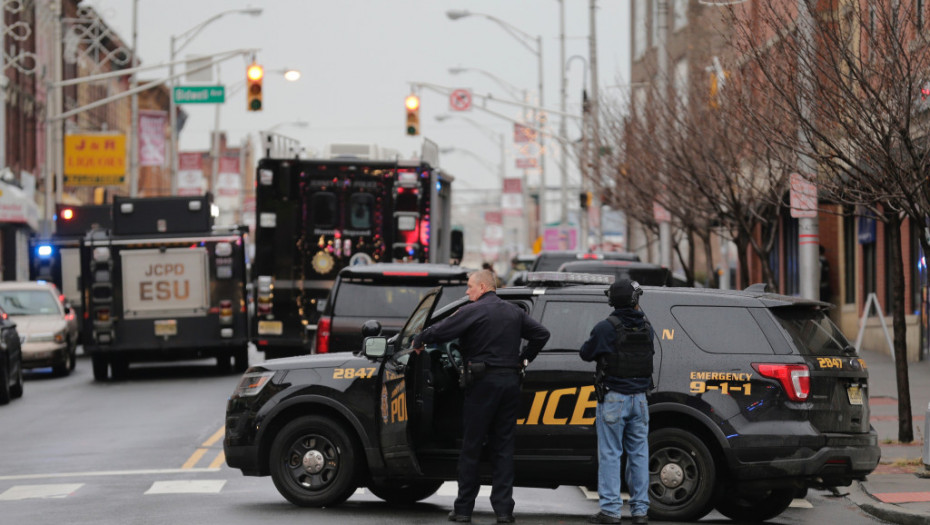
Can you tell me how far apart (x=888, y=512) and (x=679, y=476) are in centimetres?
182

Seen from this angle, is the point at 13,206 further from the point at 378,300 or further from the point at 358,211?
the point at 378,300

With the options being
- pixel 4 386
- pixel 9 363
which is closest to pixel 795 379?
pixel 4 386

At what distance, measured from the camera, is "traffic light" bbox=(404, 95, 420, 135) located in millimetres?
39438

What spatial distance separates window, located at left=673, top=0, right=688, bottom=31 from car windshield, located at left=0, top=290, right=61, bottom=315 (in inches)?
781

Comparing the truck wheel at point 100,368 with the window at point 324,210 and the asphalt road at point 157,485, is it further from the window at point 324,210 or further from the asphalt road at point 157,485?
the window at point 324,210

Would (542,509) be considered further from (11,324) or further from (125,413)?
(11,324)

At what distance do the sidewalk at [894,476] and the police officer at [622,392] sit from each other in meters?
2.23

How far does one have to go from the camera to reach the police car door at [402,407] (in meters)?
11.0

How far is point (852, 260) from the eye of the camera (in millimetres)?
33406

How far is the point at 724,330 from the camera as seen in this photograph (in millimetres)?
10797

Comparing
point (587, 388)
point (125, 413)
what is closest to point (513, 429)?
point (587, 388)

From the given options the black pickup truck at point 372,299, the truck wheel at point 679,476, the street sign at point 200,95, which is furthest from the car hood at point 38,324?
the truck wheel at point 679,476

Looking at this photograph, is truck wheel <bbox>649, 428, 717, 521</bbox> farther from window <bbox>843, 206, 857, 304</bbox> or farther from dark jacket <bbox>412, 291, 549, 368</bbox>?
window <bbox>843, 206, 857, 304</bbox>

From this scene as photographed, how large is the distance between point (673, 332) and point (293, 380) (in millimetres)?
2923
